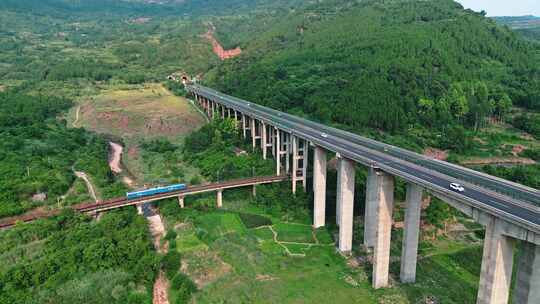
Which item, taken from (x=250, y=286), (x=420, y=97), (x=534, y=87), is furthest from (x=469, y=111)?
(x=250, y=286)

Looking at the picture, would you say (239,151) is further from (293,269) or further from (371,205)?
(293,269)

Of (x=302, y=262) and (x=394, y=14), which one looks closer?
(x=302, y=262)

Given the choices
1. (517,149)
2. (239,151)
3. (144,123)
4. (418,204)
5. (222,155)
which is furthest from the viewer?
(144,123)

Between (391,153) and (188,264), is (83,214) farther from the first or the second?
(391,153)

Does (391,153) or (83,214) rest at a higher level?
(391,153)

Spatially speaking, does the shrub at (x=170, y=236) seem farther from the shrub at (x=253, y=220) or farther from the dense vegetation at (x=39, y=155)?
the dense vegetation at (x=39, y=155)

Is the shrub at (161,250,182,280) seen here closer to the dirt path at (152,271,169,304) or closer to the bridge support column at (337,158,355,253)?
the dirt path at (152,271,169,304)

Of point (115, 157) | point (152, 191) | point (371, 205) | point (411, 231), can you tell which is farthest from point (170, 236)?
point (115, 157)

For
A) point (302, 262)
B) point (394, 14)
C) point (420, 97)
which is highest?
point (394, 14)
